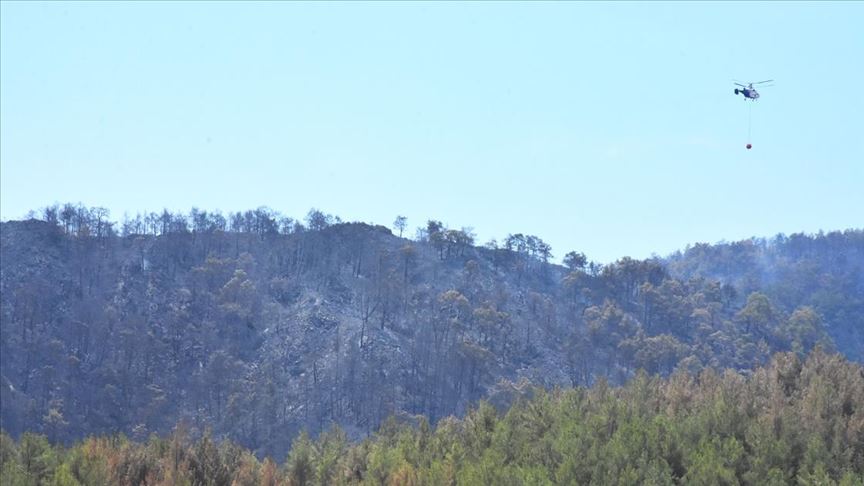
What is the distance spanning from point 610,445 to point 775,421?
6.38 metres

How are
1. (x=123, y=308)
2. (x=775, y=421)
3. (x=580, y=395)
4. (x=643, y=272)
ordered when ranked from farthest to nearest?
1. (x=643, y=272)
2. (x=123, y=308)
3. (x=580, y=395)
4. (x=775, y=421)

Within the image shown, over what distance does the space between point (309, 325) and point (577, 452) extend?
2995 inches

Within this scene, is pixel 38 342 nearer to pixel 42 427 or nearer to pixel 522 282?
pixel 42 427

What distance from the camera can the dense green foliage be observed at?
2847cm

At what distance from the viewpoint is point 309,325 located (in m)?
105

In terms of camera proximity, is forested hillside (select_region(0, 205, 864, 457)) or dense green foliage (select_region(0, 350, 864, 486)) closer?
dense green foliage (select_region(0, 350, 864, 486))

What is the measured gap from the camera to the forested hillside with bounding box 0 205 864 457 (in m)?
90.6

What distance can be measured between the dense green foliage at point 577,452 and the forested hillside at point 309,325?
158 ft

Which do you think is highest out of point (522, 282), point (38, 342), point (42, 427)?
point (522, 282)

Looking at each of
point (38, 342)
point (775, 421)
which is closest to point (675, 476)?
point (775, 421)

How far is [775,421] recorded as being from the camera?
32.5 metres

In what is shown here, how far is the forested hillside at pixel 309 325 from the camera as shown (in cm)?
9056

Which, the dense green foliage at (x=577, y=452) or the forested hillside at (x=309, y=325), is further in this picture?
the forested hillside at (x=309, y=325)

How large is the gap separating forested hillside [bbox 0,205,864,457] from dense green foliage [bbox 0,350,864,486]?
48247 millimetres
